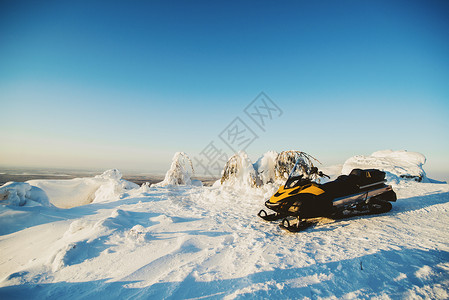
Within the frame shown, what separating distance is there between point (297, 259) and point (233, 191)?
5608mm

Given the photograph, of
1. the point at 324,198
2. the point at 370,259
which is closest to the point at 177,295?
the point at 370,259

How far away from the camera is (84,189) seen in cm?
970

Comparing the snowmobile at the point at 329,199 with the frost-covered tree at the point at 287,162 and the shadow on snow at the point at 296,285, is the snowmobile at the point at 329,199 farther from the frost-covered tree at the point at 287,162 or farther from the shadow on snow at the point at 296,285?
the frost-covered tree at the point at 287,162

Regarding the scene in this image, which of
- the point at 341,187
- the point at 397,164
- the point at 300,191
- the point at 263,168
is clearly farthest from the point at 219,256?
the point at 397,164

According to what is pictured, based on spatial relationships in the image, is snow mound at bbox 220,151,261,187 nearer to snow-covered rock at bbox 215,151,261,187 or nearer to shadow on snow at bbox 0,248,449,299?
snow-covered rock at bbox 215,151,261,187

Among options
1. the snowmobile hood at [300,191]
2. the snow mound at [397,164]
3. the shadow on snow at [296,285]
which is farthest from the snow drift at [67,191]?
the snow mound at [397,164]

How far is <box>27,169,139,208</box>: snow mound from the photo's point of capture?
8008 mm

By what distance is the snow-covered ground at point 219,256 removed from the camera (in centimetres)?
238

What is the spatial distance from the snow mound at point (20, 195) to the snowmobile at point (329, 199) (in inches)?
293

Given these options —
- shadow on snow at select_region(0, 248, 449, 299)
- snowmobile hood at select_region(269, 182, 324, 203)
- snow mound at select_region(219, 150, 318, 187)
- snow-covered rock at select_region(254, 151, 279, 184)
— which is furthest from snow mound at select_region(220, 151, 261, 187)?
shadow on snow at select_region(0, 248, 449, 299)

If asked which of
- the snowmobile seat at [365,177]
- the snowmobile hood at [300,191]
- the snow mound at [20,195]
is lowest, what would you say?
the snow mound at [20,195]

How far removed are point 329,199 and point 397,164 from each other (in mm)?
9833

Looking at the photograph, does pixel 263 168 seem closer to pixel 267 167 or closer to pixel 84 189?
pixel 267 167

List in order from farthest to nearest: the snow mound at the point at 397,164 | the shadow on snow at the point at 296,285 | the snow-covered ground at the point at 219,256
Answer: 1. the snow mound at the point at 397,164
2. the snow-covered ground at the point at 219,256
3. the shadow on snow at the point at 296,285
